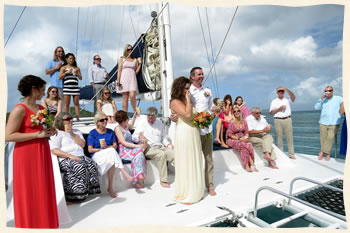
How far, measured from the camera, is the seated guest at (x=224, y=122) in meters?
5.16

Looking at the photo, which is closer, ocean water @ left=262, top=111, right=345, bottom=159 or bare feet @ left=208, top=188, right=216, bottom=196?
bare feet @ left=208, top=188, right=216, bottom=196

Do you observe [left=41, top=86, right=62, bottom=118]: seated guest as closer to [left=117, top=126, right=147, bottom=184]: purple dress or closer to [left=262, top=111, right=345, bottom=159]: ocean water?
[left=117, top=126, right=147, bottom=184]: purple dress

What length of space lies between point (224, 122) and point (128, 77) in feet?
7.83

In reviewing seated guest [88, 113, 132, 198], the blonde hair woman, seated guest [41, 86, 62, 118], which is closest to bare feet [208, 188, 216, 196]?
seated guest [88, 113, 132, 198]

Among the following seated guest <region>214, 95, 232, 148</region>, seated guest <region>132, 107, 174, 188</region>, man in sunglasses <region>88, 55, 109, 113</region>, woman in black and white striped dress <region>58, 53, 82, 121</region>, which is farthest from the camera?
man in sunglasses <region>88, 55, 109, 113</region>

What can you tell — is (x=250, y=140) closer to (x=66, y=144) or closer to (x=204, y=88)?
(x=204, y=88)

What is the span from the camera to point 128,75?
17.3ft

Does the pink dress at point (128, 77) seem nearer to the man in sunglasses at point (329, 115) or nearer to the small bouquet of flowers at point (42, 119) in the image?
the small bouquet of flowers at point (42, 119)

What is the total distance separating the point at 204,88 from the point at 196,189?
1358 mm

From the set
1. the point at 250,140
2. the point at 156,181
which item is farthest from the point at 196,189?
the point at 250,140

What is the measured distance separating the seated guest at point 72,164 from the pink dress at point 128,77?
215 cm

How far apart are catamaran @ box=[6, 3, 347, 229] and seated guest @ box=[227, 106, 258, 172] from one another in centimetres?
16

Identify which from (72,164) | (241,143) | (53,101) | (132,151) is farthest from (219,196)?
(53,101)

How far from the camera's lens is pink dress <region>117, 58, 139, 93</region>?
5238mm
